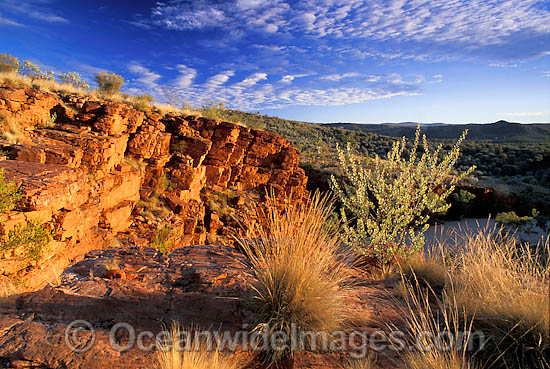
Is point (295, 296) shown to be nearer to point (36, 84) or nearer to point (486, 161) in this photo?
point (36, 84)

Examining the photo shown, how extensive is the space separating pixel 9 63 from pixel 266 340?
16727 millimetres

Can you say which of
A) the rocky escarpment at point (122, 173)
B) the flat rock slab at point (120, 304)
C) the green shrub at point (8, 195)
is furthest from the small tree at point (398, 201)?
the green shrub at point (8, 195)

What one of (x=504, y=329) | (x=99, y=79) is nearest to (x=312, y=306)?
(x=504, y=329)

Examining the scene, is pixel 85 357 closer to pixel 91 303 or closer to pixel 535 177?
pixel 91 303

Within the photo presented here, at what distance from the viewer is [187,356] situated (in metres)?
1.66

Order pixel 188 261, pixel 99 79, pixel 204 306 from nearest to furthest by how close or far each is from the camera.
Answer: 1. pixel 204 306
2. pixel 188 261
3. pixel 99 79

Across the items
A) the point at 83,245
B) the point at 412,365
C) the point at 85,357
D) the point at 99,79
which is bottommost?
the point at 83,245

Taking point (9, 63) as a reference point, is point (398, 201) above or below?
below

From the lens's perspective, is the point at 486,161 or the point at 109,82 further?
the point at 486,161

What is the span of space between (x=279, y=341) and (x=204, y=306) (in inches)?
30.3

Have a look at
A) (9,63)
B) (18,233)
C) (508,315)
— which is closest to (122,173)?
(18,233)

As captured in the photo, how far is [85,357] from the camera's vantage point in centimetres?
176

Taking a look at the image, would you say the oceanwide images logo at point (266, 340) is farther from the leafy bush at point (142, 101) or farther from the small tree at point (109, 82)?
the small tree at point (109, 82)

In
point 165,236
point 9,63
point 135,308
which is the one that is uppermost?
point 9,63
